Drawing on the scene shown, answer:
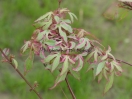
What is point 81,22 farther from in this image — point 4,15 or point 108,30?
point 4,15

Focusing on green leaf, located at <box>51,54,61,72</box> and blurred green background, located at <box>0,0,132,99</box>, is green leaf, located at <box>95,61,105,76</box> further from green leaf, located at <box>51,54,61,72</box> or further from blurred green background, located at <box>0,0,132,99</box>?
blurred green background, located at <box>0,0,132,99</box>

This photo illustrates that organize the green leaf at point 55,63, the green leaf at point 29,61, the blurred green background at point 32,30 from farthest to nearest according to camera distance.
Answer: the blurred green background at point 32,30 → the green leaf at point 29,61 → the green leaf at point 55,63

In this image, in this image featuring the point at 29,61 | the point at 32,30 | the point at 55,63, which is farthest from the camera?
the point at 32,30

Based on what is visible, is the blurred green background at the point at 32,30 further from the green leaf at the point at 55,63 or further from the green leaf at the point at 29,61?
the green leaf at the point at 55,63

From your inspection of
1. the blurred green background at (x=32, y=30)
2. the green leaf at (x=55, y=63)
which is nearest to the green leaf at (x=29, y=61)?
the green leaf at (x=55, y=63)

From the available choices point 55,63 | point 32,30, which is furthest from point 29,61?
point 32,30

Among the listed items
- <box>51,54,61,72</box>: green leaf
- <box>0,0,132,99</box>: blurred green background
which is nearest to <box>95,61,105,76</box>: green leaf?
<box>51,54,61,72</box>: green leaf

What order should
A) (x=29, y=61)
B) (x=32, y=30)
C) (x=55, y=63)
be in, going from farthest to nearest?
1. (x=32, y=30)
2. (x=29, y=61)
3. (x=55, y=63)

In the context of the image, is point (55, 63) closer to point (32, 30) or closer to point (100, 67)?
point (100, 67)
